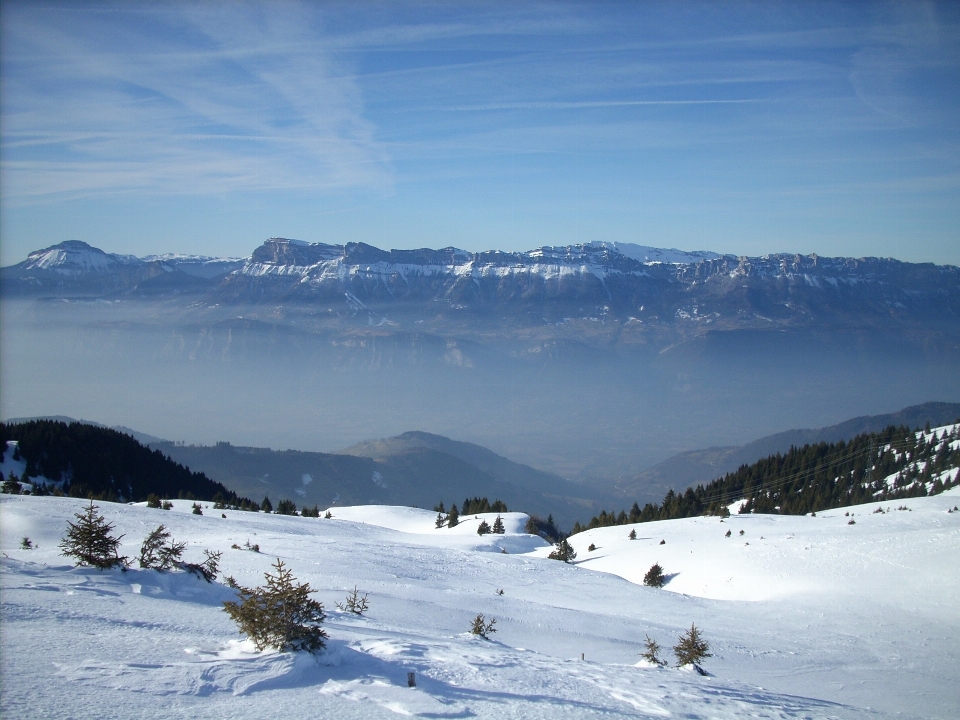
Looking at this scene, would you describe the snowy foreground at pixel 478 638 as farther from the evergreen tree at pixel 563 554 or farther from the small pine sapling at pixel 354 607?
the evergreen tree at pixel 563 554

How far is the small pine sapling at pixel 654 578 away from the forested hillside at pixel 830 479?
82.2 ft

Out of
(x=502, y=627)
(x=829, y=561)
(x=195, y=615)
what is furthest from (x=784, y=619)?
(x=195, y=615)

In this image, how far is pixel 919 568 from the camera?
21531 millimetres

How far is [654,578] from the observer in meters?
25.4

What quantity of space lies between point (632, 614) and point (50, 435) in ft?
176

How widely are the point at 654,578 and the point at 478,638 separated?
18.0m

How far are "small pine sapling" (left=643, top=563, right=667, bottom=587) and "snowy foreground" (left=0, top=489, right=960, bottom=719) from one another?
0.95 meters

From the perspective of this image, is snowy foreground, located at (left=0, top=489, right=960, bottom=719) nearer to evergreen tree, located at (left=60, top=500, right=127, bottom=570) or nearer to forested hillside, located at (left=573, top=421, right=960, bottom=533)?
evergreen tree, located at (left=60, top=500, right=127, bottom=570)

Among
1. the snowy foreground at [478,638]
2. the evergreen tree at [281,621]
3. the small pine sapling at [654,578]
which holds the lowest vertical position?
the small pine sapling at [654,578]

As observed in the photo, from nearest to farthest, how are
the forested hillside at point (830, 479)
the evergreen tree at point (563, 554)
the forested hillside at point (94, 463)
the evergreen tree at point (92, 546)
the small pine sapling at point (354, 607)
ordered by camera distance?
1. the evergreen tree at point (92, 546)
2. the small pine sapling at point (354, 607)
3. the evergreen tree at point (563, 554)
4. the forested hillside at point (94, 463)
5. the forested hillside at point (830, 479)

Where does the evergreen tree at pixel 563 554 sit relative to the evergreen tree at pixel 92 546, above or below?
below

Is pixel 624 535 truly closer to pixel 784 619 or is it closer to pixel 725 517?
pixel 725 517

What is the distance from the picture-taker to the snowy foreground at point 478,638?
5.80m

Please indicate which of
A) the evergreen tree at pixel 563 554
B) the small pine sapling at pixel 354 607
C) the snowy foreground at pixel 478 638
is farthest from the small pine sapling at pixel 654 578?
the small pine sapling at pixel 354 607
